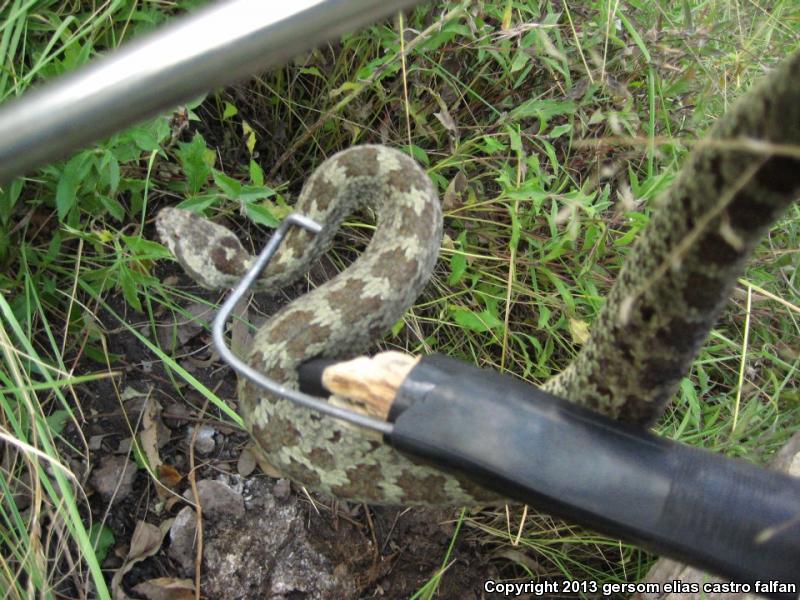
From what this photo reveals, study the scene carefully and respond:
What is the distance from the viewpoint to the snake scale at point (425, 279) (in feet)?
2.87

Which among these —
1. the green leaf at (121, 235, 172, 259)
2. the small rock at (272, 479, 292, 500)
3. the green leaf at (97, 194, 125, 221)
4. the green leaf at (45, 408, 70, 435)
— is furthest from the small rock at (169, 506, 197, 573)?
the green leaf at (97, 194, 125, 221)

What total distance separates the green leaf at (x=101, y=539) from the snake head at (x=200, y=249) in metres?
1.04

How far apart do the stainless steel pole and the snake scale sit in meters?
0.53

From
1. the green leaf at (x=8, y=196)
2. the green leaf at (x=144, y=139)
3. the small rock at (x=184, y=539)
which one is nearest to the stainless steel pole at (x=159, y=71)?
the green leaf at (x=144, y=139)

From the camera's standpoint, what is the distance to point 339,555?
9.32 feet

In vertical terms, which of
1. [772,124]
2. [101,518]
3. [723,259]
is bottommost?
[101,518]

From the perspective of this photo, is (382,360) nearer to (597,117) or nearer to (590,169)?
(597,117)

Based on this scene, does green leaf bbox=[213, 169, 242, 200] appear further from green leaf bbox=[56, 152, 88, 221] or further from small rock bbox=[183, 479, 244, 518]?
small rock bbox=[183, 479, 244, 518]

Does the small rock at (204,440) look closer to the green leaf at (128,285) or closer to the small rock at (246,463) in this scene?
the small rock at (246,463)

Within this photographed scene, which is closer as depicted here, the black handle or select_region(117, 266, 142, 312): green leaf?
the black handle

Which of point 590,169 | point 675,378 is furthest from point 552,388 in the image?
point 590,169

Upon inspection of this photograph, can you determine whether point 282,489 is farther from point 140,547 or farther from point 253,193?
point 253,193

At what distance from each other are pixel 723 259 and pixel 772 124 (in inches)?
10.2

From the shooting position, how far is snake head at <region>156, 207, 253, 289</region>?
270cm
